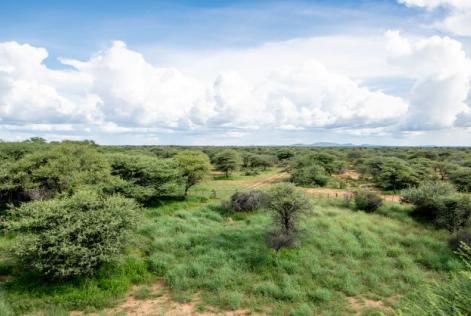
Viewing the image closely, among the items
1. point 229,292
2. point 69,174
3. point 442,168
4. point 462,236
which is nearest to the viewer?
point 229,292

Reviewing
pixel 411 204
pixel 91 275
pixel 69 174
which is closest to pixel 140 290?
pixel 91 275

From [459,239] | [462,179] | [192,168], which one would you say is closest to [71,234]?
[192,168]

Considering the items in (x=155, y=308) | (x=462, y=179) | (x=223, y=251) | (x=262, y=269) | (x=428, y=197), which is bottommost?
(x=155, y=308)

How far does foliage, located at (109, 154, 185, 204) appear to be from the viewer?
22.9 m

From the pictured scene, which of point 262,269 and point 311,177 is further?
point 311,177

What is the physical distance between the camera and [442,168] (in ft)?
138

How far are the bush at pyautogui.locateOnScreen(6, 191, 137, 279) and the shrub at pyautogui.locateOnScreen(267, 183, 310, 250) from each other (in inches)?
285

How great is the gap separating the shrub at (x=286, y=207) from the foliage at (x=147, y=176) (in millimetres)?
10964

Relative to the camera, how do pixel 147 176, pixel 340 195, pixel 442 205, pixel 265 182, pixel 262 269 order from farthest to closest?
pixel 265 182
pixel 340 195
pixel 147 176
pixel 442 205
pixel 262 269

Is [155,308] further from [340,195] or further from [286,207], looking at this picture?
[340,195]

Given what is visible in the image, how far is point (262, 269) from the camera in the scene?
41.5 feet

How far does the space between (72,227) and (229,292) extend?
6688 millimetres

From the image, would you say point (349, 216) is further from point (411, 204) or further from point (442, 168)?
point (442, 168)

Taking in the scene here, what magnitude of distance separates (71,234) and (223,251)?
666 cm
